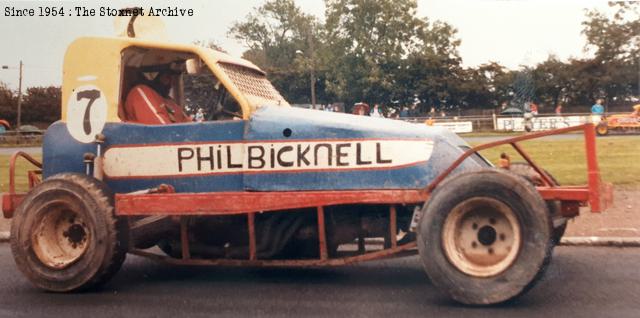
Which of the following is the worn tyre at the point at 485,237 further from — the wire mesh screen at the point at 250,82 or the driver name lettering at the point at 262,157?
the wire mesh screen at the point at 250,82

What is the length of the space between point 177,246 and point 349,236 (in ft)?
5.25

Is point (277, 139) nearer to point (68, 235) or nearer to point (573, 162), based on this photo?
point (68, 235)

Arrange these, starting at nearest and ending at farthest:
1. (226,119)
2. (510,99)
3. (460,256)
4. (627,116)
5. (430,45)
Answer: (460,256), (226,119), (627,116), (430,45), (510,99)

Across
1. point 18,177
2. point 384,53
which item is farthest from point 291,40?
point 18,177

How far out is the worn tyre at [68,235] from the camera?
6391mm

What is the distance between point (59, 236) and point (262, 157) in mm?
1880

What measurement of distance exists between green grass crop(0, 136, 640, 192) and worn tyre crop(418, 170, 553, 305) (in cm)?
798

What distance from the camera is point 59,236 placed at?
22.1ft

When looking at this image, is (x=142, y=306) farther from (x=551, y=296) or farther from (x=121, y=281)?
(x=551, y=296)

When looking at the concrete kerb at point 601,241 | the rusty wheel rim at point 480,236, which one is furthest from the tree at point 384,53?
the rusty wheel rim at point 480,236

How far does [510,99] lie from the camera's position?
5181 cm

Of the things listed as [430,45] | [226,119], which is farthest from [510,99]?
[226,119]

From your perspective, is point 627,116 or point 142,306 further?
point 627,116

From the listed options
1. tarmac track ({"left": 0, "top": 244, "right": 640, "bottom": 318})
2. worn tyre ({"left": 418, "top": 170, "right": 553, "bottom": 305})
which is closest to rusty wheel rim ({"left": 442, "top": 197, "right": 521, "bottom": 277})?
worn tyre ({"left": 418, "top": 170, "right": 553, "bottom": 305})
